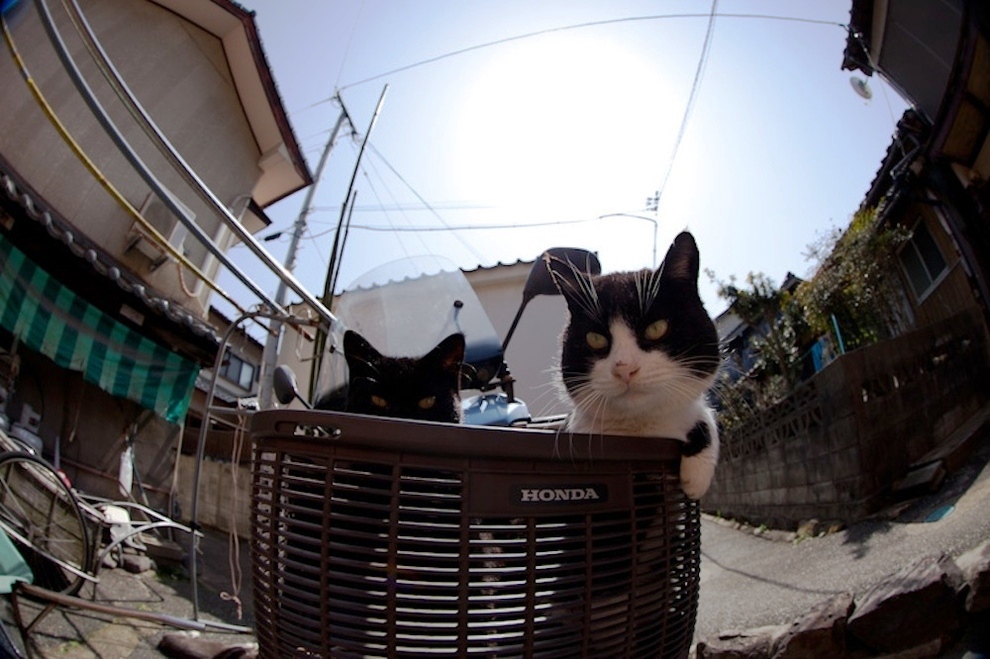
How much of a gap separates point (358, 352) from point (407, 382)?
22 cm

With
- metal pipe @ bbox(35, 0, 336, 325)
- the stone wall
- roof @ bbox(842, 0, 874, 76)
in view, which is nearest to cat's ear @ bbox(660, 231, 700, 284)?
metal pipe @ bbox(35, 0, 336, 325)

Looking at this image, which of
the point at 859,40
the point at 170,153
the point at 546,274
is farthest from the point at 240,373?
the point at 859,40

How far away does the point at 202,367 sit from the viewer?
224 inches

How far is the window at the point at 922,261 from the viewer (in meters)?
6.60

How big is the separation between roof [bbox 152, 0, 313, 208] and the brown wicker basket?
6750 mm

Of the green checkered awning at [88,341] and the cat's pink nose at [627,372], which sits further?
the green checkered awning at [88,341]

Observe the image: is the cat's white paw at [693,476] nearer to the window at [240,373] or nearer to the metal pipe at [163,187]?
the metal pipe at [163,187]

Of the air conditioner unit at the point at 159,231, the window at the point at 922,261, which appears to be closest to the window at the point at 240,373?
the air conditioner unit at the point at 159,231

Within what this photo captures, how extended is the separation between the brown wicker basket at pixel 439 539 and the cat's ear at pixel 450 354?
0.74 meters

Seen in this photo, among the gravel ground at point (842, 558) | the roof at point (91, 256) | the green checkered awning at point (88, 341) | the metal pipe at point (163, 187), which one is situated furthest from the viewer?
the green checkered awning at point (88, 341)

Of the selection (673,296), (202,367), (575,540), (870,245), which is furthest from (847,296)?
(202,367)

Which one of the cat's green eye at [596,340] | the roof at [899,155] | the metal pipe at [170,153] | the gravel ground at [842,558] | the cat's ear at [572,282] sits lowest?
the gravel ground at [842,558]

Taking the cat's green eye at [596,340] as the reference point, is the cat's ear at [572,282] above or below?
above

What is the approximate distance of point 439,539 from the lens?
2.10 feet
